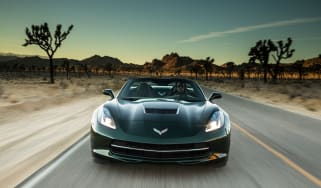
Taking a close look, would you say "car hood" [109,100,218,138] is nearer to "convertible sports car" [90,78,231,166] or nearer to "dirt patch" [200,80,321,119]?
"convertible sports car" [90,78,231,166]

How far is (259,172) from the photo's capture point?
570cm

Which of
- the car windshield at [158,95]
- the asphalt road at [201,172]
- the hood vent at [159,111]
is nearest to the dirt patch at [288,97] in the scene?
the asphalt road at [201,172]

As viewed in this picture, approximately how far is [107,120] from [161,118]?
84 cm

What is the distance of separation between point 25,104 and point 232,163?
11734 mm

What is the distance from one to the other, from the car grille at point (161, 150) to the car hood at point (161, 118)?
15 centimetres

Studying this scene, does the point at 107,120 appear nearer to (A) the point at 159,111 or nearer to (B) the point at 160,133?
(A) the point at 159,111

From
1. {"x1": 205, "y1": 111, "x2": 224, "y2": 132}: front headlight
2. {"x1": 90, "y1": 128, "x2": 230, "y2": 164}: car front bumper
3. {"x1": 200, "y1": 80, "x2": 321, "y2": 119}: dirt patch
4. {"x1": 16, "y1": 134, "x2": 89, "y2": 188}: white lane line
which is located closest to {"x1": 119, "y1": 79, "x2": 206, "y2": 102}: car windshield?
{"x1": 205, "y1": 111, "x2": 224, "y2": 132}: front headlight

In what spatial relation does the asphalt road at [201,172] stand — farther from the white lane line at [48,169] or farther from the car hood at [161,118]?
the car hood at [161,118]

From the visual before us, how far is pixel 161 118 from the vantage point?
5.43 metres

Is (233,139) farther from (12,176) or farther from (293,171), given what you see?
(12,176)

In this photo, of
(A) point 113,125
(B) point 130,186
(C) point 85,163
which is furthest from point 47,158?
(B) point 130,186

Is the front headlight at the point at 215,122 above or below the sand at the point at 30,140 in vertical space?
above

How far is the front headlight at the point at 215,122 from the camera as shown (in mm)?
5500

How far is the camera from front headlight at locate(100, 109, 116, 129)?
18.1 ft
